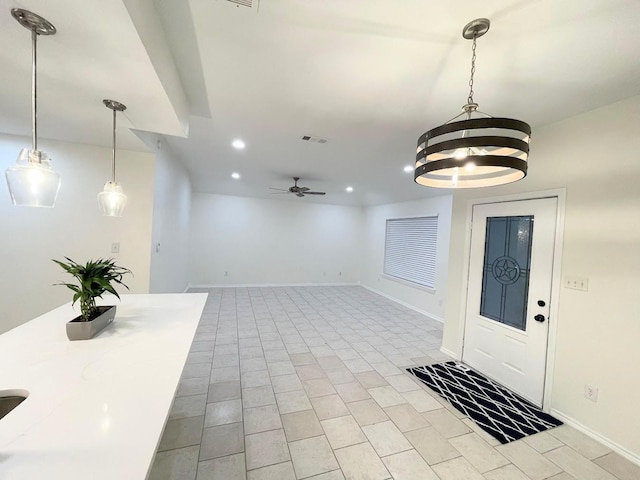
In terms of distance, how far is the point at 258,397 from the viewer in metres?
2.45

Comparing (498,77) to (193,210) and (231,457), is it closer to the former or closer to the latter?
(231,457)

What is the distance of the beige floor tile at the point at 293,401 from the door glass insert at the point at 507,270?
2203 mm

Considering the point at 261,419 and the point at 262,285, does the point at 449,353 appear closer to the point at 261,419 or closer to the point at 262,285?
the point at 261,419

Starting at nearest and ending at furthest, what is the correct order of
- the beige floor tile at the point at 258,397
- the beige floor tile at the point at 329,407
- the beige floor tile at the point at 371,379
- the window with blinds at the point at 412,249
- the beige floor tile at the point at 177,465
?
the beige floor tile at the point at 177,465, the beige floor tile at the point at 329,407, the beige floor tile at the point at 258,397, the beige floor tile at the point at 371,379, the window with blinds at the point at 412,249

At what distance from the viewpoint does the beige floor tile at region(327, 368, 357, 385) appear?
277 centimetres

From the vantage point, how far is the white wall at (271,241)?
23.0 feet

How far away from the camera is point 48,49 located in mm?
1273

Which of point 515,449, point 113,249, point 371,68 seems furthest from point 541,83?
point 113,249

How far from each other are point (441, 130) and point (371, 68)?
78cm

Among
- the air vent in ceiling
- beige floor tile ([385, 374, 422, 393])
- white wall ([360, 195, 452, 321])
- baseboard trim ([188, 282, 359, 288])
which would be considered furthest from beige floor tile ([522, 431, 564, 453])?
baseboard trim ([188, 282, 359, 288])

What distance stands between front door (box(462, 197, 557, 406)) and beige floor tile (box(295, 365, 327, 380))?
5.94 feet

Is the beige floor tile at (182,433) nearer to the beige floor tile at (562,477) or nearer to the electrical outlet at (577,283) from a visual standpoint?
the beige floor tile at (562,477)

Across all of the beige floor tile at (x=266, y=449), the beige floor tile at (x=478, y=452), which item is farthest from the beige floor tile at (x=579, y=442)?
the beige floor tile at (x=266, y=449)

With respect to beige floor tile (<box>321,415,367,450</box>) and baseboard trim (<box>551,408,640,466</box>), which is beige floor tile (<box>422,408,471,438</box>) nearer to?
beige floor tile (<box>321,415,367,450</box>)
